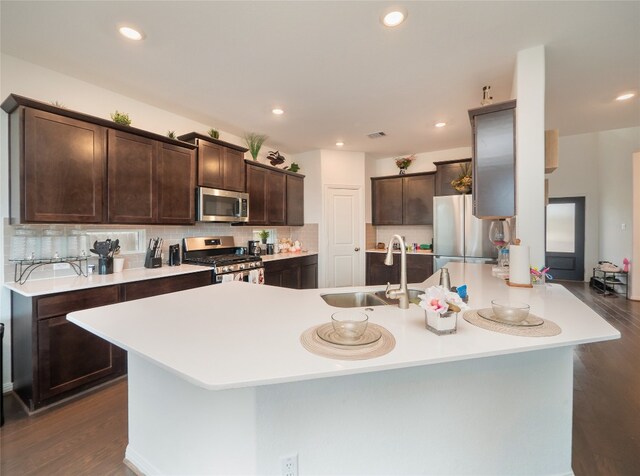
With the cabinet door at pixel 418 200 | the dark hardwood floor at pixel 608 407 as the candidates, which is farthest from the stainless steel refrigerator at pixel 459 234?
the dark hardwood floor at pixel 608 407

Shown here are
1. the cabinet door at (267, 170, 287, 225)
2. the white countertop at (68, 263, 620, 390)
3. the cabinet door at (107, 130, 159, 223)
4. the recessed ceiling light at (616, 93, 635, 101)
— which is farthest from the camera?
the cabinet door at (267, 170, 287, 225)

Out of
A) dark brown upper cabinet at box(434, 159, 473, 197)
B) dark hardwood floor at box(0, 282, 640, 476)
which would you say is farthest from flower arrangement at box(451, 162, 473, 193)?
dark hardwood floor at box(0, 282, 640, 476)

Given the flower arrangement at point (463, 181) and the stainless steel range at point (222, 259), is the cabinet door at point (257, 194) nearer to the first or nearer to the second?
the stainless steel range at point (222, 259)

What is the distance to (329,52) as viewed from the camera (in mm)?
2328

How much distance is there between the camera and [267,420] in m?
1.07

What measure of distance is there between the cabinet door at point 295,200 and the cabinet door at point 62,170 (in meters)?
2.75

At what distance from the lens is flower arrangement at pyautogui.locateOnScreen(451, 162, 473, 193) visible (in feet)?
14.5

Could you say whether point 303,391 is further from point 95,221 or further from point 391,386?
point 95,221

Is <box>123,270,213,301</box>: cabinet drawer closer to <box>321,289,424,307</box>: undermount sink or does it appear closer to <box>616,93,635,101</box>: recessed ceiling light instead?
<box>321,289,424,307</box>: undermount sink

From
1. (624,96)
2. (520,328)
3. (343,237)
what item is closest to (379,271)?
(343,237)

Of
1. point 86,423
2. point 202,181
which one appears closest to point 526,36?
point 202,181

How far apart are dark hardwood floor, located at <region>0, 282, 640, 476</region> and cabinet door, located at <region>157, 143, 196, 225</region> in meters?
1.62

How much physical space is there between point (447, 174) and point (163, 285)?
14.6 feet

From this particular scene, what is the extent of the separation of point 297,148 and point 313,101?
188 cm
